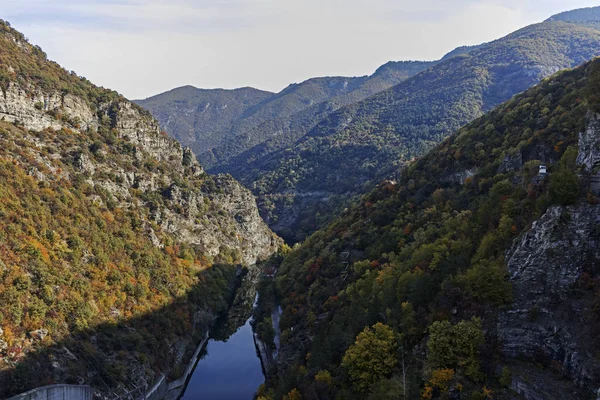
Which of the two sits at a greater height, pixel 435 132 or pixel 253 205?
pixel 435 132

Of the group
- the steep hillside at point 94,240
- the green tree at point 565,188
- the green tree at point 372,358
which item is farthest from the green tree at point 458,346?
the steep hillside at point 94,240

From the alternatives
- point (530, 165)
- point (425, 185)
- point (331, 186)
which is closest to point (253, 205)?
point (331, 186)

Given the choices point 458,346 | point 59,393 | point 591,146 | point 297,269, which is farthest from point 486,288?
point 297,269

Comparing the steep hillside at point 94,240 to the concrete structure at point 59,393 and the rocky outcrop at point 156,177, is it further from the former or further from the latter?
the concrete structure at point 59,393

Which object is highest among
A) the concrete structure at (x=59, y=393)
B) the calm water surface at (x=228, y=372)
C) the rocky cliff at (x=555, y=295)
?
the rocky cliff at (x=555, y=295)

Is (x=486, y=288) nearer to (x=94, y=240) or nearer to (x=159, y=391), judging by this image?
(x=159, y=391)

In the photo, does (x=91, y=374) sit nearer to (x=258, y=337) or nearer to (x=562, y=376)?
(x=258, y=337)
